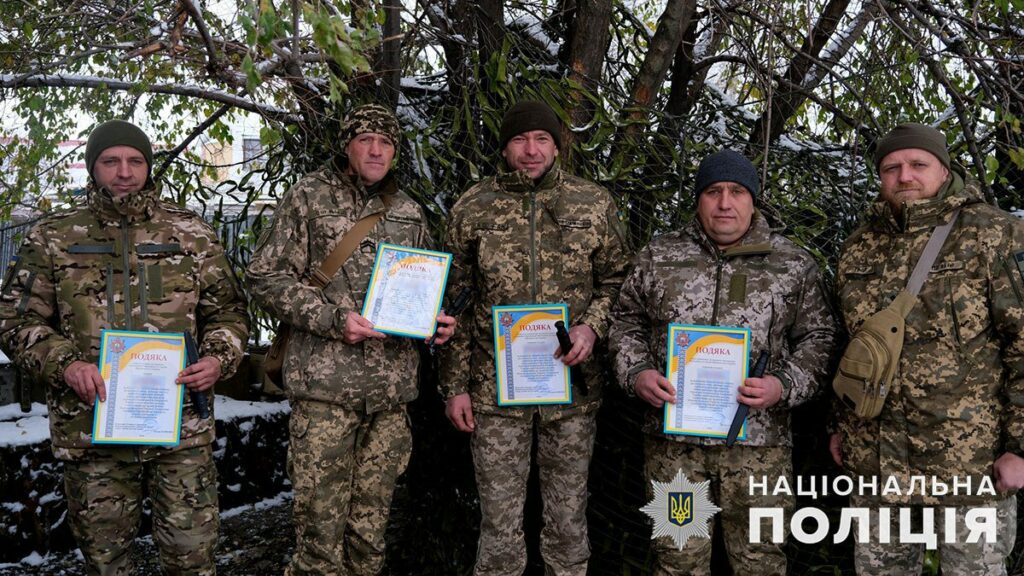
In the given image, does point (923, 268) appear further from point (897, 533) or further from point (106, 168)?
point (106, 168)

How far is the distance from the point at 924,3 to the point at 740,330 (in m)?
2.39

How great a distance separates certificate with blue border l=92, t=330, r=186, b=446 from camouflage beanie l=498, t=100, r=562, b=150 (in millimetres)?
1474

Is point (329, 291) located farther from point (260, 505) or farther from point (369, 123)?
point (260, 505)

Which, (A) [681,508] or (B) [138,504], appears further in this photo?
(B) [138,504]

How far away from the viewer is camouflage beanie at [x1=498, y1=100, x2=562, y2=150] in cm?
341

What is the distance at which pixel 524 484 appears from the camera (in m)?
3.49

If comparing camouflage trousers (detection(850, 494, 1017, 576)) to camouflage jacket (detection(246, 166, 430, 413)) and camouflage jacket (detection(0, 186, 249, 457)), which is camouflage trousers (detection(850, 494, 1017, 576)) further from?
camouflage jacket (detection(0, 186, 249, 457))

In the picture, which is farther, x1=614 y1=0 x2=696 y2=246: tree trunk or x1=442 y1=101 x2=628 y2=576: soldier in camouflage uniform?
x1=614 y1=0 x2=696 y2=246: tree trunk

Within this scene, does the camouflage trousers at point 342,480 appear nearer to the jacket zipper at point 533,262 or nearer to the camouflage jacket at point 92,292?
the camouflage jacket at point 92,292

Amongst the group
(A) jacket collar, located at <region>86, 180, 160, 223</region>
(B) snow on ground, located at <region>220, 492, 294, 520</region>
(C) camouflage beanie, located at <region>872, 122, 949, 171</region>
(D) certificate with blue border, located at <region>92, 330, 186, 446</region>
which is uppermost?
(C) camouflage beanie, located at <region>872, 122, 949, 171</region>

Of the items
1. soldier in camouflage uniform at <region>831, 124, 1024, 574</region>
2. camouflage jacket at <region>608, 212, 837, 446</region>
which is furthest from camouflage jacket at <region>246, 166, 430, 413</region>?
soldier in camouflage uniform at <region>831, 124, 1024, 574</region>

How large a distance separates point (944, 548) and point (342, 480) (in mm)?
2137

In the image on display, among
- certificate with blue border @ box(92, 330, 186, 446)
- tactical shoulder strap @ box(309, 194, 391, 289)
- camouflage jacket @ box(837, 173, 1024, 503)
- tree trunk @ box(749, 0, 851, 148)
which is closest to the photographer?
camouflage jacket @ box(837, 173, 1024, 503)

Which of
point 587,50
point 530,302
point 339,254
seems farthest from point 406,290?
point 587,50
